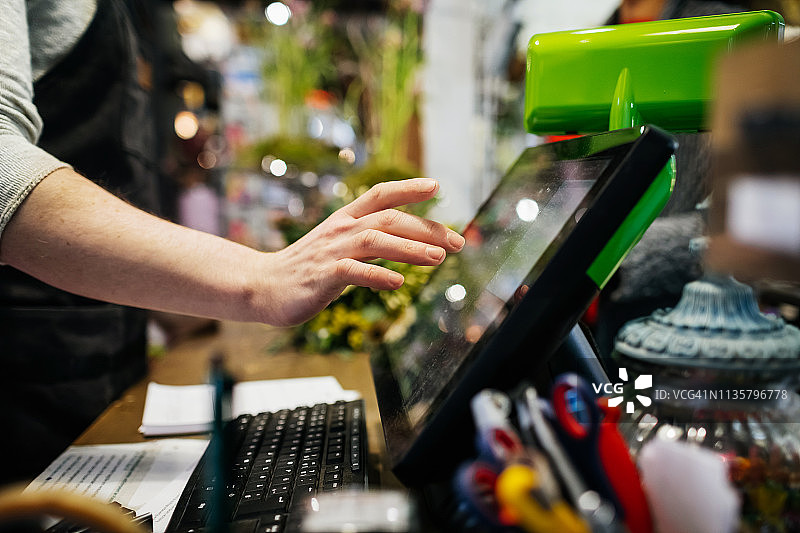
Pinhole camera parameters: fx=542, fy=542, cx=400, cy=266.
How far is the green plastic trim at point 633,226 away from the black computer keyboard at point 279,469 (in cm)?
29

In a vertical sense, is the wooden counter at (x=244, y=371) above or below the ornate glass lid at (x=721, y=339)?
below

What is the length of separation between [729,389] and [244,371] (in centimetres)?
97

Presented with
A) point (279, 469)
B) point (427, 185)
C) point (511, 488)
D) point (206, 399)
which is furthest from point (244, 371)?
point (511, 488)

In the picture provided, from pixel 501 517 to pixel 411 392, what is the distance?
0.91ft

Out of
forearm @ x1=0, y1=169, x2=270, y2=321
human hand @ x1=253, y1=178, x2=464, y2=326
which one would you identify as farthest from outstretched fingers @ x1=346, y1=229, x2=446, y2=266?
forearm @ x1=0, y1=169, x2=270, y2=321

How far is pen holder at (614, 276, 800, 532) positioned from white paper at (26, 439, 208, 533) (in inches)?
19.3

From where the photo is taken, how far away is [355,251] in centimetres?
61

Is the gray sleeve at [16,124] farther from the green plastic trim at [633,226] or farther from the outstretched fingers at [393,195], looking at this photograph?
the green plastic trim at [633,226]

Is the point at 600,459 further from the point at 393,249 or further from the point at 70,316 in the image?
the point at 70,316

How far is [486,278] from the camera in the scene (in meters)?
0.59

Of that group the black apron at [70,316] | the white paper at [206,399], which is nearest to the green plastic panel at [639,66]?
the white paper at [206,399]

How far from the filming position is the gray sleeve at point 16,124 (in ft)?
2.05

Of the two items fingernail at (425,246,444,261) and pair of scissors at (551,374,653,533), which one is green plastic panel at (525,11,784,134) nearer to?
fingernail at (425,246,444,261)

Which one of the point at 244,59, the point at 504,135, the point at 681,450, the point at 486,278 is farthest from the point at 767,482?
the point at 244,59
